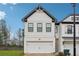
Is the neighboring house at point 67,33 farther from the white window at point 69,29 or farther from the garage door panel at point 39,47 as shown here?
the garage door panel at point 39,47

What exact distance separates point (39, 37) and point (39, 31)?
7 centimetres

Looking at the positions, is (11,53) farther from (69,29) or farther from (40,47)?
(69,29)

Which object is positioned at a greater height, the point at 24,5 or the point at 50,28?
the point at 24,5

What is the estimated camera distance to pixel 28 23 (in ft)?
8.94

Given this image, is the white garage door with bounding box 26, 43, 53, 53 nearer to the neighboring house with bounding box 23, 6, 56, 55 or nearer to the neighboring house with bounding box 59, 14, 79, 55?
the neighboring house with bounding box 23, 6, 56, 55

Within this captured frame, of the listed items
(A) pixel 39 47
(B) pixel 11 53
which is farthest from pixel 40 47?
(B) pixel 11 53

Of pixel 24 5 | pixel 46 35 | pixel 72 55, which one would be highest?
pixel 24 5

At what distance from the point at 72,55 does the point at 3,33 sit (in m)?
0.80

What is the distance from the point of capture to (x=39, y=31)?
8.89 feet

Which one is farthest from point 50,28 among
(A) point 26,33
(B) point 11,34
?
(B) point 11,34

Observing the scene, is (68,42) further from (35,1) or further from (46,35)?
(35,1)

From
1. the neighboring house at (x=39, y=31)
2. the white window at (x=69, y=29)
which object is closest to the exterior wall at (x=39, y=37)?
the neighboring house at (x=39, y=31)

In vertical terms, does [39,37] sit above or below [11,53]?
above

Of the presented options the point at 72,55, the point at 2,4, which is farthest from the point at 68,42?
the point at 2,4
